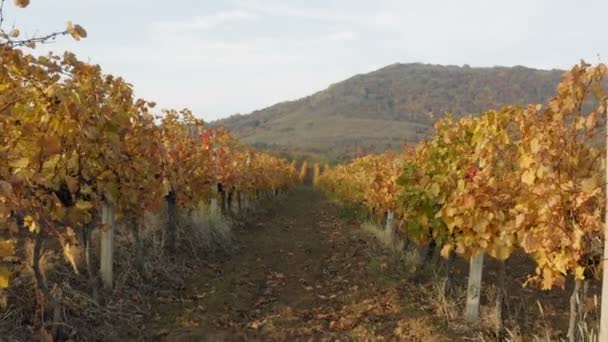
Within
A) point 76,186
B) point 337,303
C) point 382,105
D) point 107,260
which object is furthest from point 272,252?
point 382,105

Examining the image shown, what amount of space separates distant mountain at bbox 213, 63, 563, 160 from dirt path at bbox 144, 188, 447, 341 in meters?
78.9

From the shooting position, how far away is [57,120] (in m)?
3.89

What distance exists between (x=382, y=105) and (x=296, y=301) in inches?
4970

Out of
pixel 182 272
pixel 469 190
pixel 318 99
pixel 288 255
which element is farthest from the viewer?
pixel 318 99

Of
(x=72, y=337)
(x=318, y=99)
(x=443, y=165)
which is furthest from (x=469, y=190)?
(x=318, y=99)

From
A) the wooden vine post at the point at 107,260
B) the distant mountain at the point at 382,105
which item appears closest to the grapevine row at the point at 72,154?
the wooden vine post at the point at 107,260

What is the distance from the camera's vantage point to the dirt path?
216 inches

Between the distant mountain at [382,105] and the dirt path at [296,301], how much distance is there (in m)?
78.9

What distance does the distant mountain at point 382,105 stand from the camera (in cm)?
10406

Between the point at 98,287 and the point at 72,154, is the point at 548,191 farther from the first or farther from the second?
the point at 98,287

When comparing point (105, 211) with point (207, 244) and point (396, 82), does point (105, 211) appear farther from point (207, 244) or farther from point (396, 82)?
point (396, 82)

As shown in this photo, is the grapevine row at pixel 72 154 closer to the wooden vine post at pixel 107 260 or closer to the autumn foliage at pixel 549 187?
the wooden vine post at pixel 107 260

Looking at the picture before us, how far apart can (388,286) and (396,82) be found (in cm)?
14435

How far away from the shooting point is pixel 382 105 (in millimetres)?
130125
